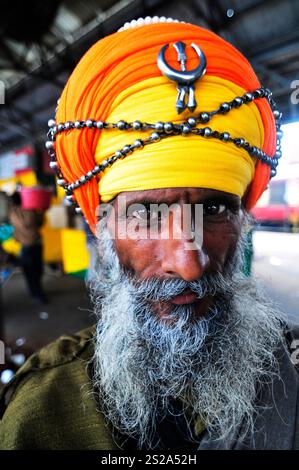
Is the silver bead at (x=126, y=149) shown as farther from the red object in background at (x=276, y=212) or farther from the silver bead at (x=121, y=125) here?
the red object in background at (x=276, y=212)

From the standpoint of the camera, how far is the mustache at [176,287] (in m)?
0.72

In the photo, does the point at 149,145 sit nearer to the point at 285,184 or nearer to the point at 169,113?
the point at 169,113

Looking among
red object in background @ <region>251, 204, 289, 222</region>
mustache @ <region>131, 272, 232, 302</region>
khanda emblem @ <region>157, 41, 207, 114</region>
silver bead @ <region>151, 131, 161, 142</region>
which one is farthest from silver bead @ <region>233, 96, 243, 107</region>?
red object in background @ <region>251, 204, 289, 222</region>

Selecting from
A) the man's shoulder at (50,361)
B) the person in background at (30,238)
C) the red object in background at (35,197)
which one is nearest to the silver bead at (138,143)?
the man's shoulder at (50,361)

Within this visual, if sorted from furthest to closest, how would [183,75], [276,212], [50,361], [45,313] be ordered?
[276,212] < [45,313] < [50,361] < [183,75]

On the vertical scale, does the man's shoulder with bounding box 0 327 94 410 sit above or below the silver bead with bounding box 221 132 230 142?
below

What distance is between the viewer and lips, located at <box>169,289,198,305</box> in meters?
0.73

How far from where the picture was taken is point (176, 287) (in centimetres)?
72

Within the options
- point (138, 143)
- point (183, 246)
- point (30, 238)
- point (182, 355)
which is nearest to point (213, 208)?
point (183, 246)

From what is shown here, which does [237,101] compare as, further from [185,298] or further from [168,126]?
[185,298]

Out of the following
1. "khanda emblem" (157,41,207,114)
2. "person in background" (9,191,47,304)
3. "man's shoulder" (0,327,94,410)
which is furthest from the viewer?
"person in background" (9,191,47,304)

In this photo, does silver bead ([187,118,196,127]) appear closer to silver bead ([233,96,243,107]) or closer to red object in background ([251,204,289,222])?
silver bead ([233,96,243,107])

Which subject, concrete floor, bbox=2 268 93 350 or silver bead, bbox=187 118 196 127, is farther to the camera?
concrete floor, bbox=2 268 93 350

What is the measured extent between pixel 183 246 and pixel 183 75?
1.25 ft
